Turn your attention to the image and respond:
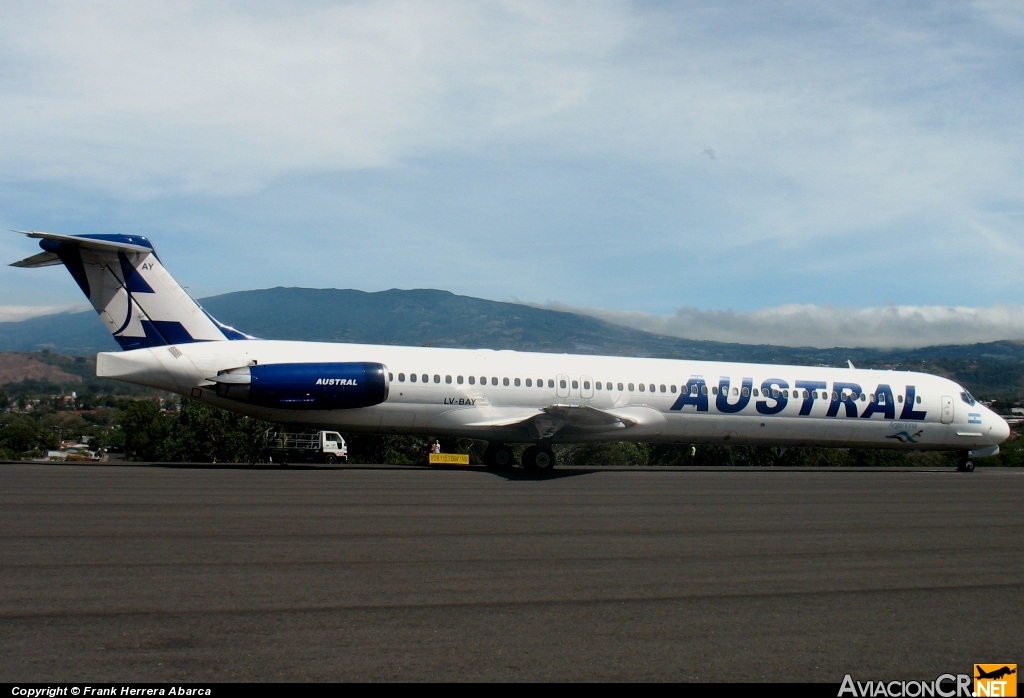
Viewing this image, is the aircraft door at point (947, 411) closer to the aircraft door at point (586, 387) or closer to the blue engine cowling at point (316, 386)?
the aircraft door at point (586, 387)

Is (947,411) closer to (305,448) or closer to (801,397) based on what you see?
(801,397)

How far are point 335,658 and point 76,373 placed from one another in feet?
555

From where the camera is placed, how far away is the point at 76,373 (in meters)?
157

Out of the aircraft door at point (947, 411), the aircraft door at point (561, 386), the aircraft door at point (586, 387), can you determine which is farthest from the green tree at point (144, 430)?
the aircraft door at point (947, 411)

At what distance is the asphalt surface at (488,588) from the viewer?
20.3 feet

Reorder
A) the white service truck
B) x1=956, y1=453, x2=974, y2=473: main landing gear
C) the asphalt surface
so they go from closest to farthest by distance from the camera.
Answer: the asphalt surface → x1=956, y1=453, x2=974, y2=473: main landing gear → the white service truck

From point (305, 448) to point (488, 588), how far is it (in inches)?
1405

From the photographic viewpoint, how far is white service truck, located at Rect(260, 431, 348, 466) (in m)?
41.2

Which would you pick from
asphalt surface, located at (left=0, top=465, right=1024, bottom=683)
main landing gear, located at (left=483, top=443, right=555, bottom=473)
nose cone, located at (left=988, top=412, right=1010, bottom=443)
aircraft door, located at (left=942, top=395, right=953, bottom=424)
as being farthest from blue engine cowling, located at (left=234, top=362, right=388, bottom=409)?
nose cone, located at (left=988, top=412, right=1010, bottom=443)

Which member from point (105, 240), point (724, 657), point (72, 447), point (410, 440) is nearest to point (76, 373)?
point (72, 447)

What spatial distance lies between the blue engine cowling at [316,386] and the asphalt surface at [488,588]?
6.70 meters

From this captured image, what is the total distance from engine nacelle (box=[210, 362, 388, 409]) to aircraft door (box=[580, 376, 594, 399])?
6.09 m

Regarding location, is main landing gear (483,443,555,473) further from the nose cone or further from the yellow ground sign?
the nose cone

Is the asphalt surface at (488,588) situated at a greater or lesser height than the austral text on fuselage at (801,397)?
lesser
